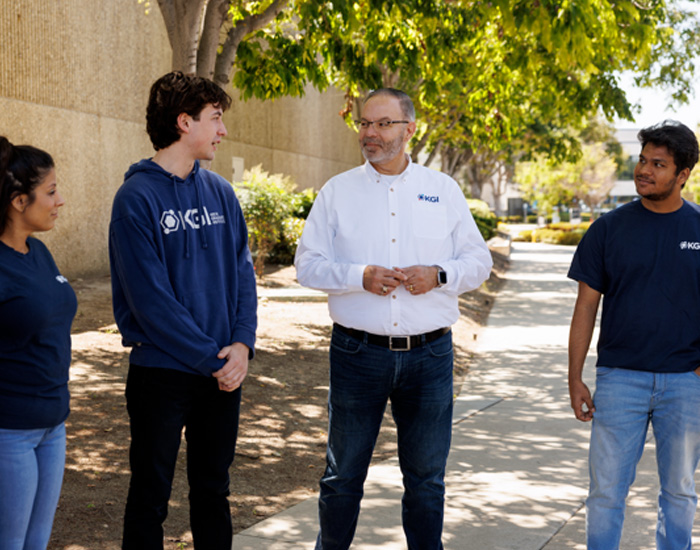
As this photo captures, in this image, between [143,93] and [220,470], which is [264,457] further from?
[143,93]

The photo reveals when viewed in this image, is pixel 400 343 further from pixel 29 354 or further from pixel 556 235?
pixel 556 235

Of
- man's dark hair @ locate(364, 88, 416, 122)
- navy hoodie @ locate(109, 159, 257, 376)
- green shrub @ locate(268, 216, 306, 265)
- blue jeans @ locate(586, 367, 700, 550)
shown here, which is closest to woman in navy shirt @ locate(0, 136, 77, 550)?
navy hoodie @ locate(109, 159, 257, 376)

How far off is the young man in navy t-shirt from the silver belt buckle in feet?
2.75

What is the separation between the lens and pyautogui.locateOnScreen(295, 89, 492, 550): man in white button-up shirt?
3.52 meters

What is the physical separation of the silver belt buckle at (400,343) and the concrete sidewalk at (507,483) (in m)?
1.34

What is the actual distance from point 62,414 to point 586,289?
2.17 m

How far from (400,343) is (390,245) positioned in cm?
42

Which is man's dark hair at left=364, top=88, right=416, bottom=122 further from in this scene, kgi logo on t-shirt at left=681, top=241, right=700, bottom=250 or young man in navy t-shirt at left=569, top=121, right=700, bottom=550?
kgi logo on t-shirt at left=681, top=241, right=700, bottom=250

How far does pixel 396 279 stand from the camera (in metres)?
3.41


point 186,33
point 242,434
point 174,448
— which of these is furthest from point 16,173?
point 186,33

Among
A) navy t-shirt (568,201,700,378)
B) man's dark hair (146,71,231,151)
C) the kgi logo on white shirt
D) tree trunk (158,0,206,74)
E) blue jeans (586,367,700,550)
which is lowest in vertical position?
blue jeans (586,367,700,550)

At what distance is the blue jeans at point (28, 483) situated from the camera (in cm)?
269

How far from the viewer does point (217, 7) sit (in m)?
7.39

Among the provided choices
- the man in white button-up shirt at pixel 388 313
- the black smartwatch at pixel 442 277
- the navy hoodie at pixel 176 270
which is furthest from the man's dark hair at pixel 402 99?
the navy hoodie at pixel 176 270
